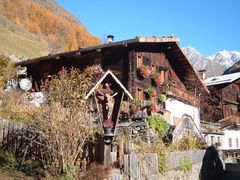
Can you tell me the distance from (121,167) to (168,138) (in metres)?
6.83

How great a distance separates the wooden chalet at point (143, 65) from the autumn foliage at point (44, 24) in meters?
59.7

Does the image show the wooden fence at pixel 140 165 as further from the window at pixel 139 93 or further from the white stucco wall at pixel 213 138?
the white stucco wall at pixel 213 138

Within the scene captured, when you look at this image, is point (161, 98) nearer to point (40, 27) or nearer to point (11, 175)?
point (11, 175)

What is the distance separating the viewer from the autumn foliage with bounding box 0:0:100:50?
92.8 metres

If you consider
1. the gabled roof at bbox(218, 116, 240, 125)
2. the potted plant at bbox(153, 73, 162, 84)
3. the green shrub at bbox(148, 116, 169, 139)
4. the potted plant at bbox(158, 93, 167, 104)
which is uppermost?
the potted plant at bbox(153, 73, 162, 84)

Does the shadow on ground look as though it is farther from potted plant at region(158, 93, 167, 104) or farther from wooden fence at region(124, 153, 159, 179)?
potted plant at region(158, 93, 167, 104)

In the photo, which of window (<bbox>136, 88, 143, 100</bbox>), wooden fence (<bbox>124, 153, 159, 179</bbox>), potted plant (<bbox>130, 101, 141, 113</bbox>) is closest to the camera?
wooden fence (<bbox>124, 153, 159, 179</bbox>)

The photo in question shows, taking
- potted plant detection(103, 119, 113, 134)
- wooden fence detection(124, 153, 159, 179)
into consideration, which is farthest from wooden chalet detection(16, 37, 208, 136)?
potted plant detection(103, 119, 113, 134)

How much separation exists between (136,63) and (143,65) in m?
0.57

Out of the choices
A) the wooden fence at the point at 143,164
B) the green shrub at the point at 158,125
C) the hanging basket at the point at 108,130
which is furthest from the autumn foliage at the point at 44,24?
the hanging basket at the point at 108,130

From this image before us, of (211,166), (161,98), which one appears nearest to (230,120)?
(161,98)

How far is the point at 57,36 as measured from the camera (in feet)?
321

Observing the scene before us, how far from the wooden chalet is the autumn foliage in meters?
59.7

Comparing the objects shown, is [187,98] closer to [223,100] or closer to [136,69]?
[136,69]
